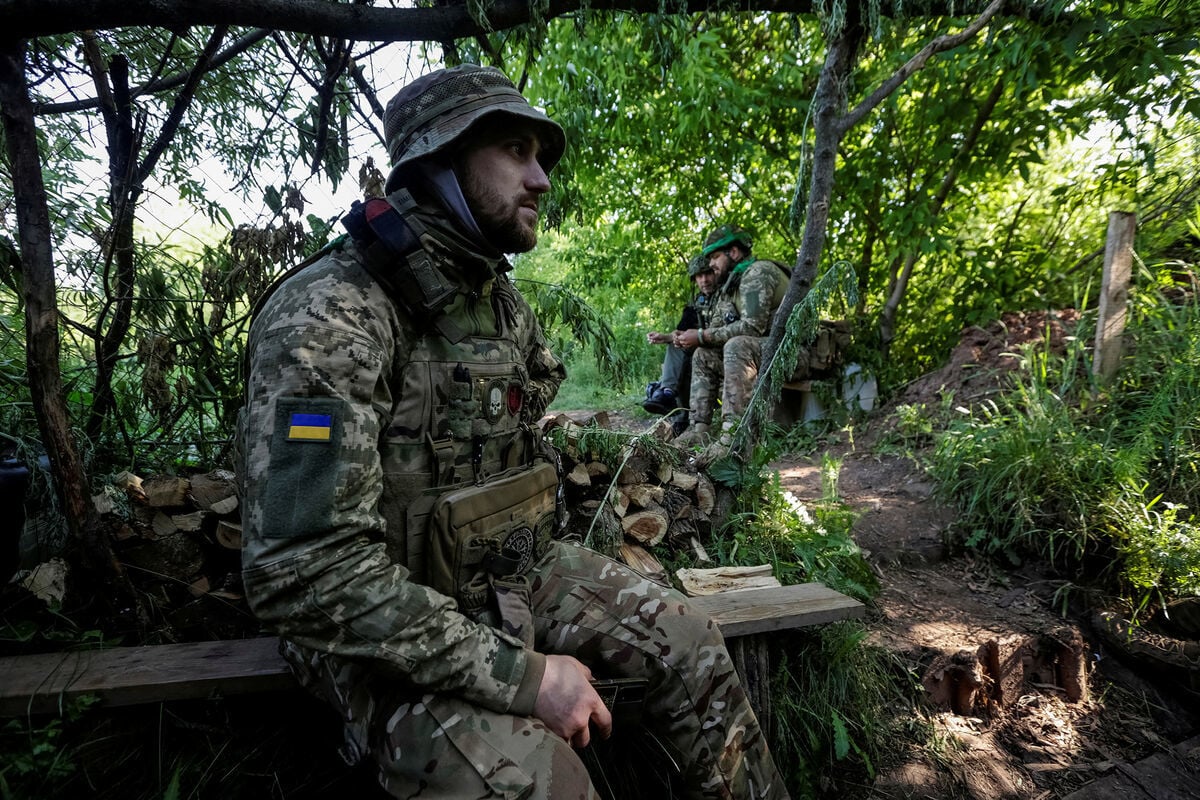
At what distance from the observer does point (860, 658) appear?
234 cm

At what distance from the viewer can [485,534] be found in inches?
56.6

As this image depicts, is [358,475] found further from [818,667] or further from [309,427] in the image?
[818,667]

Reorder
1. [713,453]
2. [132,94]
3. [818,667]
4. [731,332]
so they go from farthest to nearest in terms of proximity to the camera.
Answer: [731,332] < [713,453] < [818,667] < [132,94]

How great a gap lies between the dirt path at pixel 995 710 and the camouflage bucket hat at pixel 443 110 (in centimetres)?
256

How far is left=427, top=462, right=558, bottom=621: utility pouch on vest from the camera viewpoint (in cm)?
135

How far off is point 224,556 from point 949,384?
543 centimetres

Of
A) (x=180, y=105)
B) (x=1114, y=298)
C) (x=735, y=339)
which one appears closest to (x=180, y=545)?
(x=180, y=105)

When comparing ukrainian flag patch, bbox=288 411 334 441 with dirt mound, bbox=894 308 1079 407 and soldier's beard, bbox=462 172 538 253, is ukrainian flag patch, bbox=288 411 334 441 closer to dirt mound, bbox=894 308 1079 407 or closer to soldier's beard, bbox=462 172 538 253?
soldier's beard, bbox=462 172 538 253

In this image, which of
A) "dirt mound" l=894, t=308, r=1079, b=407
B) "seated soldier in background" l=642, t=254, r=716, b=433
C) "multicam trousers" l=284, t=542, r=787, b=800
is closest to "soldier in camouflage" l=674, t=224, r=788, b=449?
"seated soldier in background" l=642, t=254, r=716, b=433

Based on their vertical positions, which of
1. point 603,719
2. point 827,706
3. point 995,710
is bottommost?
point 995,710

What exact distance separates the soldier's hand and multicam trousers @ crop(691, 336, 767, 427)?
3.25 m

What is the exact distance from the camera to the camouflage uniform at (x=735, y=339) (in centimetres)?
473

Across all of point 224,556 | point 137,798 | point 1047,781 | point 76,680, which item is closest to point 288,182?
point 224,556

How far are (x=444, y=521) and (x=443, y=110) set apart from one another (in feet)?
3.58
